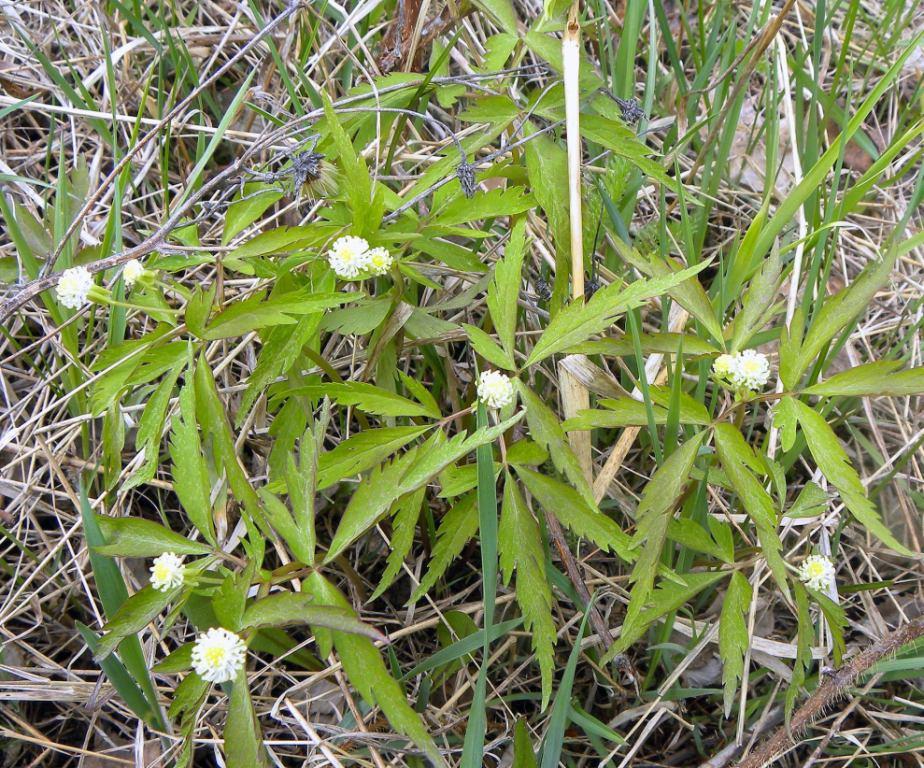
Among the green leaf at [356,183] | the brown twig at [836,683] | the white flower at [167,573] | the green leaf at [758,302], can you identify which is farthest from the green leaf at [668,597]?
the green leaf at [356,183]

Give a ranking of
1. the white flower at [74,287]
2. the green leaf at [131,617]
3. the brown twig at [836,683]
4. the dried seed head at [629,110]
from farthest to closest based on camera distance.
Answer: the dried seed head at [629,110], the brown twig at [836,683], the white flower at [74,287], the green leaf at [131,617]

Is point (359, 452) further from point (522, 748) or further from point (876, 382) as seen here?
point (876, 382)

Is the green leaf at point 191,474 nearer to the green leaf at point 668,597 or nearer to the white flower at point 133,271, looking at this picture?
the white flower at point 133,271

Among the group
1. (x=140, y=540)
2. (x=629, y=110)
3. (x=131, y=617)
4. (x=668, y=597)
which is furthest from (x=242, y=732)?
(x=629, y=110)

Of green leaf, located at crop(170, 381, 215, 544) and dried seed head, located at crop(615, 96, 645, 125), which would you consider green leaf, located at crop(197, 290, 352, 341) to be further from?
dried seed head, located at crop(615, 96, 645, 125)

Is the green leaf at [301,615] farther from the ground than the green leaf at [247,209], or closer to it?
closer to it

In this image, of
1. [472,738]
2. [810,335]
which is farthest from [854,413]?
[472,738]
